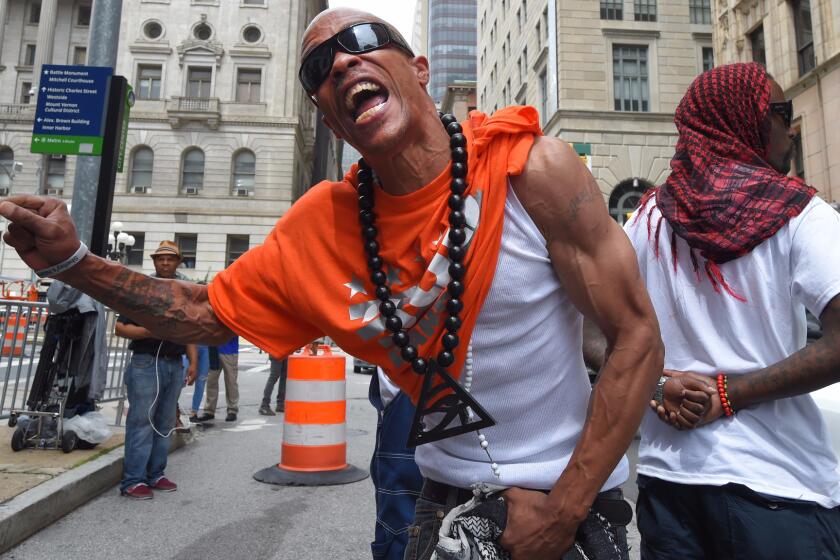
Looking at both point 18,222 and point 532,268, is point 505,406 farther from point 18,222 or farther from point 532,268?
point 18,222

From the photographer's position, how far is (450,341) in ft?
4.67

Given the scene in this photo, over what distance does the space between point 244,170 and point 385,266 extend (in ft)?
122

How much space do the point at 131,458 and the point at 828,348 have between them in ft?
17.0

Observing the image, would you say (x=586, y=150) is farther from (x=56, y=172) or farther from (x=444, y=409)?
(x=56, y=172)

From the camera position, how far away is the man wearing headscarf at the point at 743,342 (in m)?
1.54

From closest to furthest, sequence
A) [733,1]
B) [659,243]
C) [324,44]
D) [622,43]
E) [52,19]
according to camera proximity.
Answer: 1. [324,44]
2. [659,243]
3. [733,1]
4. [622,43]
5. [52,19]

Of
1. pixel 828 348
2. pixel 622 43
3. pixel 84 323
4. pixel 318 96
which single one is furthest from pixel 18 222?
pixel 622 43

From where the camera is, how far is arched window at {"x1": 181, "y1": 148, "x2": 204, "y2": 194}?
3638cm

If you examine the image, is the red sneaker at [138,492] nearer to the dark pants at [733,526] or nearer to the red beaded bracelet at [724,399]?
the dark pants at [733,526]

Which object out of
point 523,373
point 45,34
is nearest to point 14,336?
point 523,373

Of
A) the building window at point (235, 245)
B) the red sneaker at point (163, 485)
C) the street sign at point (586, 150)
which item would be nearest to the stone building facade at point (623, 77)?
the street sign at point (586, 150)

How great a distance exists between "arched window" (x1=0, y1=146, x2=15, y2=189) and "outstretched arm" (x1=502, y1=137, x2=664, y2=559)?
142 ft

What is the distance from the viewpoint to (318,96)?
170 cm

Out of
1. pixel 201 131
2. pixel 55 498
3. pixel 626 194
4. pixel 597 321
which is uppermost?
pixel 201 131
